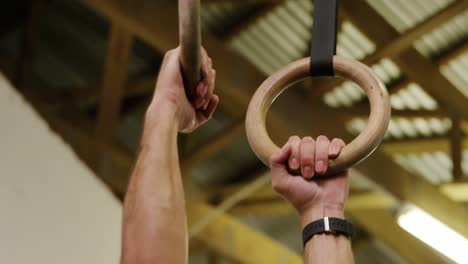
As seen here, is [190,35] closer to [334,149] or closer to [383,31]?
[334,149]

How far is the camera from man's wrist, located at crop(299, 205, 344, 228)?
1.31 metres

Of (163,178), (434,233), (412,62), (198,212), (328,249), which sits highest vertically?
(412,62)

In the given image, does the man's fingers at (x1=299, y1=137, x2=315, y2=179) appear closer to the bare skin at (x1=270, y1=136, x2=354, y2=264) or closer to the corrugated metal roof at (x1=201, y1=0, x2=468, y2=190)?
the bare skin at (x1=270, y1=136, x2=354, y2=264)

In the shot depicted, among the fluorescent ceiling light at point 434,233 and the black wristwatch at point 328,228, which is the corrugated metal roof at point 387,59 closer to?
the fluorescent ceiling light at point 434,233

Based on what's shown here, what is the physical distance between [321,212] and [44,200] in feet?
6.68

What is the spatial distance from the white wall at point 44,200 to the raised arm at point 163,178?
5.26 feet

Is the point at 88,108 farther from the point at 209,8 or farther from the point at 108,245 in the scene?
the point at 108,245

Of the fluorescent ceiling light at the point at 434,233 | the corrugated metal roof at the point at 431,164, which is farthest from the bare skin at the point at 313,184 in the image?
the corrugated metal roof at the point at 431,164

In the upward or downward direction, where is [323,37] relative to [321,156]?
upward

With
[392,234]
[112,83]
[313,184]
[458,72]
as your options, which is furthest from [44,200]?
[392,234]

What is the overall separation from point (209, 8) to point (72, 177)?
219 cm

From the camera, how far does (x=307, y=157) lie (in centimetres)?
130

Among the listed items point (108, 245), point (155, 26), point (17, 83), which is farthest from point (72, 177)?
point (17, 83)

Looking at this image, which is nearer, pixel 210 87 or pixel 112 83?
pixel 210 87
